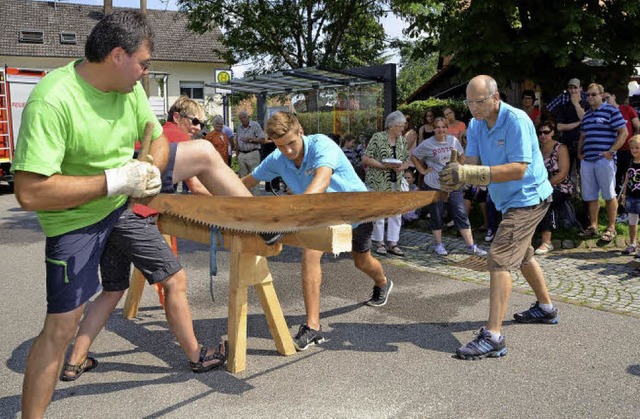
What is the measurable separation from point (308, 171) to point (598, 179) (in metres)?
5.31

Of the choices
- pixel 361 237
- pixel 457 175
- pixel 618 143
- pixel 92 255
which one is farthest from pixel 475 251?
pixel 92 255

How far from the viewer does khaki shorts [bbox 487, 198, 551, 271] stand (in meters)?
4.32

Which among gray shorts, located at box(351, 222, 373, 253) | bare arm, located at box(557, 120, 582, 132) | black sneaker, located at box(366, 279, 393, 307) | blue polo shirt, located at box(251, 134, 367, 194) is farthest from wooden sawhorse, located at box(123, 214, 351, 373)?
bare arm, located at box(557, 120, 582, 132)

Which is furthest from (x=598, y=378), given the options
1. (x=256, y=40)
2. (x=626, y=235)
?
(x=256, y=40)

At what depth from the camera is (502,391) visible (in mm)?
3707

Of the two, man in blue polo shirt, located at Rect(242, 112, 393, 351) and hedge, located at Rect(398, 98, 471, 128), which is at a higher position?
hedge, located at Rect(398, 98, 471, 128)

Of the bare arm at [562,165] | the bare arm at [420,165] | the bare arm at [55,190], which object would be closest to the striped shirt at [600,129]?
the bare arm at [562,165]

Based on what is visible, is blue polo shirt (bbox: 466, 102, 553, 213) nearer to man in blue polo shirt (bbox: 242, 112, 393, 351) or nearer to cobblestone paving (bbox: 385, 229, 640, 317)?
cobblestone paving (bbox: 385, 229, 640, 317)

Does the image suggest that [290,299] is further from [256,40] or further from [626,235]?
[256,40]

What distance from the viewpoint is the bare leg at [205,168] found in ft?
11.4

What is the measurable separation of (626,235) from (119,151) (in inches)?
279

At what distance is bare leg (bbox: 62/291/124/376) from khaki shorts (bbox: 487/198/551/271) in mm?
2648

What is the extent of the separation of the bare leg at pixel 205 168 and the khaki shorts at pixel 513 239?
1939mm

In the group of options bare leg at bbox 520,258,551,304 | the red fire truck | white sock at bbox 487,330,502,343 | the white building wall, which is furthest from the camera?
the white building wall
